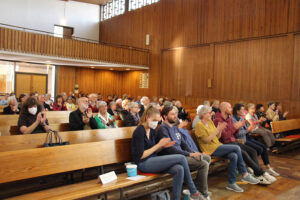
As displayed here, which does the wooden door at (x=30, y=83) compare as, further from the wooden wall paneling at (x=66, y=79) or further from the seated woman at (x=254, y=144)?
the seated woman at (x=254, y=144)

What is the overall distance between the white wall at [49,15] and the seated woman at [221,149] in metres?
15.1

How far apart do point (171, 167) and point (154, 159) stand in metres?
0.23

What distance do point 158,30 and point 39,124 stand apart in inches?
481

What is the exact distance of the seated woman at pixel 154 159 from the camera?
3125 millimetres

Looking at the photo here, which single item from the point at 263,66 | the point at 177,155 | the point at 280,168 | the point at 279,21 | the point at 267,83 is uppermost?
the point at 279,21

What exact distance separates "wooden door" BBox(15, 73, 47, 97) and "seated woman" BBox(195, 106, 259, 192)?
46.1 feet

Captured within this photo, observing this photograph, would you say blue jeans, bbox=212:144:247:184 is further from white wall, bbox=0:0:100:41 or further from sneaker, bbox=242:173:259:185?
white wall, bbox=0:0:100:41

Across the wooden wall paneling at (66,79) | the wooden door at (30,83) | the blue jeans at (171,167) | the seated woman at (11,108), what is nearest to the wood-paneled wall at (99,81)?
the wooden wall paneling at (66,79)

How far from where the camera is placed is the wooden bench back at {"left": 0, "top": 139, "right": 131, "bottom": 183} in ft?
8.20

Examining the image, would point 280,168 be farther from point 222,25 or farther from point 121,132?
point 222,25

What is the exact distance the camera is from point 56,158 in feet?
9.19

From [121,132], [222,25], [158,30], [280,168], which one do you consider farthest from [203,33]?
[121,132]

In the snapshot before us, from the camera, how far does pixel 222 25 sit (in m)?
12.0

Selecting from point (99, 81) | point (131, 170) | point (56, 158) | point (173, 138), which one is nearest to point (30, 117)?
point (56, 158)
